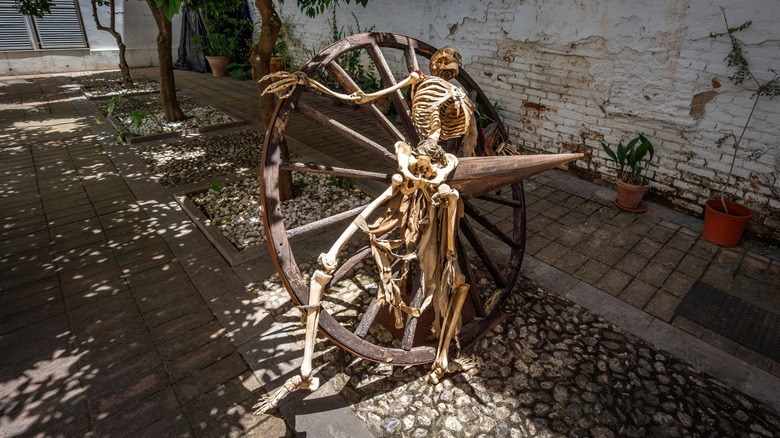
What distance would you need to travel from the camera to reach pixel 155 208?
5840mm

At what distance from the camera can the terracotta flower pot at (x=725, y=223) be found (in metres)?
4.89

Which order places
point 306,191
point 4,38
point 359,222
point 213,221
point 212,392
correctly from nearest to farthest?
point 359,222
point 212,392
point 213,221
point 306,191
point 4,38

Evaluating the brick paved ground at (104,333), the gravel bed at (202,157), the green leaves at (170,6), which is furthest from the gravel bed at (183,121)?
the green leaves at (170,6)

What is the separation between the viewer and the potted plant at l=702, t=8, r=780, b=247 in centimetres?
479

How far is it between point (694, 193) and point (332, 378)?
5.45m

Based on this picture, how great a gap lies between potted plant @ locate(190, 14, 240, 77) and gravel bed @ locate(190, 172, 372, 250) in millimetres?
9771

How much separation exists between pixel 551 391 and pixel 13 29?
18955 millimetres

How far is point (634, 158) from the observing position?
5.66m

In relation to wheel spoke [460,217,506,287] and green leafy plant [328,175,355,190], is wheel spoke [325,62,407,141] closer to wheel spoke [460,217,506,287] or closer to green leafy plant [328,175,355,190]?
wheel spoke [460,217,506,287]

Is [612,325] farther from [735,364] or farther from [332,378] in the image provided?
[332,378]

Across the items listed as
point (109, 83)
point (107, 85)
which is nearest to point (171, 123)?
point (107, 85)

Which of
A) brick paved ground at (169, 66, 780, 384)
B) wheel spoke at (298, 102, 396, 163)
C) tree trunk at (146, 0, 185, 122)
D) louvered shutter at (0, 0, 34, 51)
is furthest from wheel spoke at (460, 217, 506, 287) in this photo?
louvered shutter at (0, 0, 34, 51)

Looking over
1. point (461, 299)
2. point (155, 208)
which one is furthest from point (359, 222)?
point (155, 208)

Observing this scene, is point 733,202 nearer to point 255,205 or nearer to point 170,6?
point 255,205
